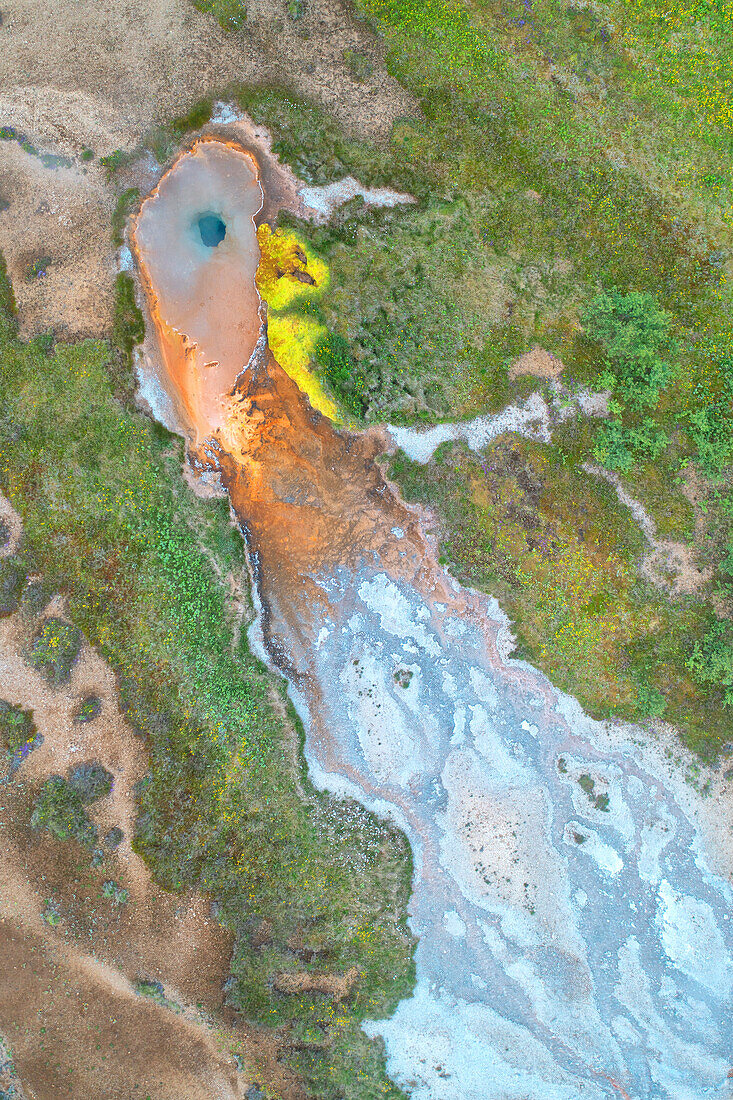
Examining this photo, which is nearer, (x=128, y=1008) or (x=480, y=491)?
(x=128, y=1008)

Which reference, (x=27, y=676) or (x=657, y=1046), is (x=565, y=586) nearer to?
(x=657, y=1046)

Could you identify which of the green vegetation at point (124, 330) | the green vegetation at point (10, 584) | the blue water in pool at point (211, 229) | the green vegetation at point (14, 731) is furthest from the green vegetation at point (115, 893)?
the blue water in pool at point (211, 229)

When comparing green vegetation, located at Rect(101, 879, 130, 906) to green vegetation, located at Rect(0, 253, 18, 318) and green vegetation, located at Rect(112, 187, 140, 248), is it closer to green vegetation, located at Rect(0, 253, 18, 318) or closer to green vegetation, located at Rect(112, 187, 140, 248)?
green vegetation, located at Rect(0, 253, 18, 318)

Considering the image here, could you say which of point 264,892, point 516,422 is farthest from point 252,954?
point 516,422

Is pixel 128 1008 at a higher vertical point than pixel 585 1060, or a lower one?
lower

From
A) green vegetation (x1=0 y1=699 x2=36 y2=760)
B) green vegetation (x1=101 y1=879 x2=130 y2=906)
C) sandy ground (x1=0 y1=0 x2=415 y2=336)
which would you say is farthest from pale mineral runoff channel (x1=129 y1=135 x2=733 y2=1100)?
green vegetation (x1=0 y1=699 x2=36 y2=760)

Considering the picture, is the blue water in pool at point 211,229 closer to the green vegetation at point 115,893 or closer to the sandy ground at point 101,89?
the sandy ground at point 101,89

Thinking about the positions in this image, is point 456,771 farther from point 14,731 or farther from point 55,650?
point 14,731
